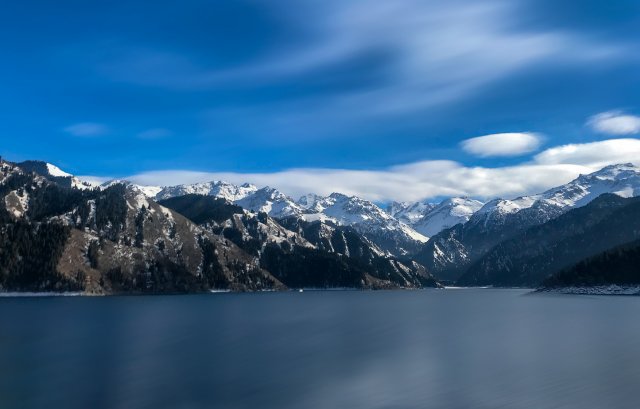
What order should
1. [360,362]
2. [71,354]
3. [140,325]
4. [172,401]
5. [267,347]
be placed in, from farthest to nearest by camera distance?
[140,325]
[267,347]
[71,354]
[360,362]
[172,401]

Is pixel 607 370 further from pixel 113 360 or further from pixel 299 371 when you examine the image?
pixel 113 360

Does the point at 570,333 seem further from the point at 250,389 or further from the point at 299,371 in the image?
the point at 250,389

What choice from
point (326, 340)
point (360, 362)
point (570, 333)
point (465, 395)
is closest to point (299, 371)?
point (360, 362)

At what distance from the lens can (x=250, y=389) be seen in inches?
2023

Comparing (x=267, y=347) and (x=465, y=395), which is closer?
(x=465, y=395)

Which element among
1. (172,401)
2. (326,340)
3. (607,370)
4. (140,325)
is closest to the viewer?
(172,401)

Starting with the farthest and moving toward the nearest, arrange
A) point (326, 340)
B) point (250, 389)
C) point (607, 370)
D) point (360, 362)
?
1. point (326, 340)
2. point (360, 362)
3. point (607, 370)
4. point (250, 389)

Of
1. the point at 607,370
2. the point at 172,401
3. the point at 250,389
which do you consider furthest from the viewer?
the point at 607,370

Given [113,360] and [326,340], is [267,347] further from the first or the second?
[113,360]

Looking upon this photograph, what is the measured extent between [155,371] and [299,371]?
15788 mm

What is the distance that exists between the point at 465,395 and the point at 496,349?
3094cm

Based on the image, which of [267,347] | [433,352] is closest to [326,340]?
[267,347]

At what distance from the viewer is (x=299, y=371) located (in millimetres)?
60938

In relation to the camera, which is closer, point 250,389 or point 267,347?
point 250,389
